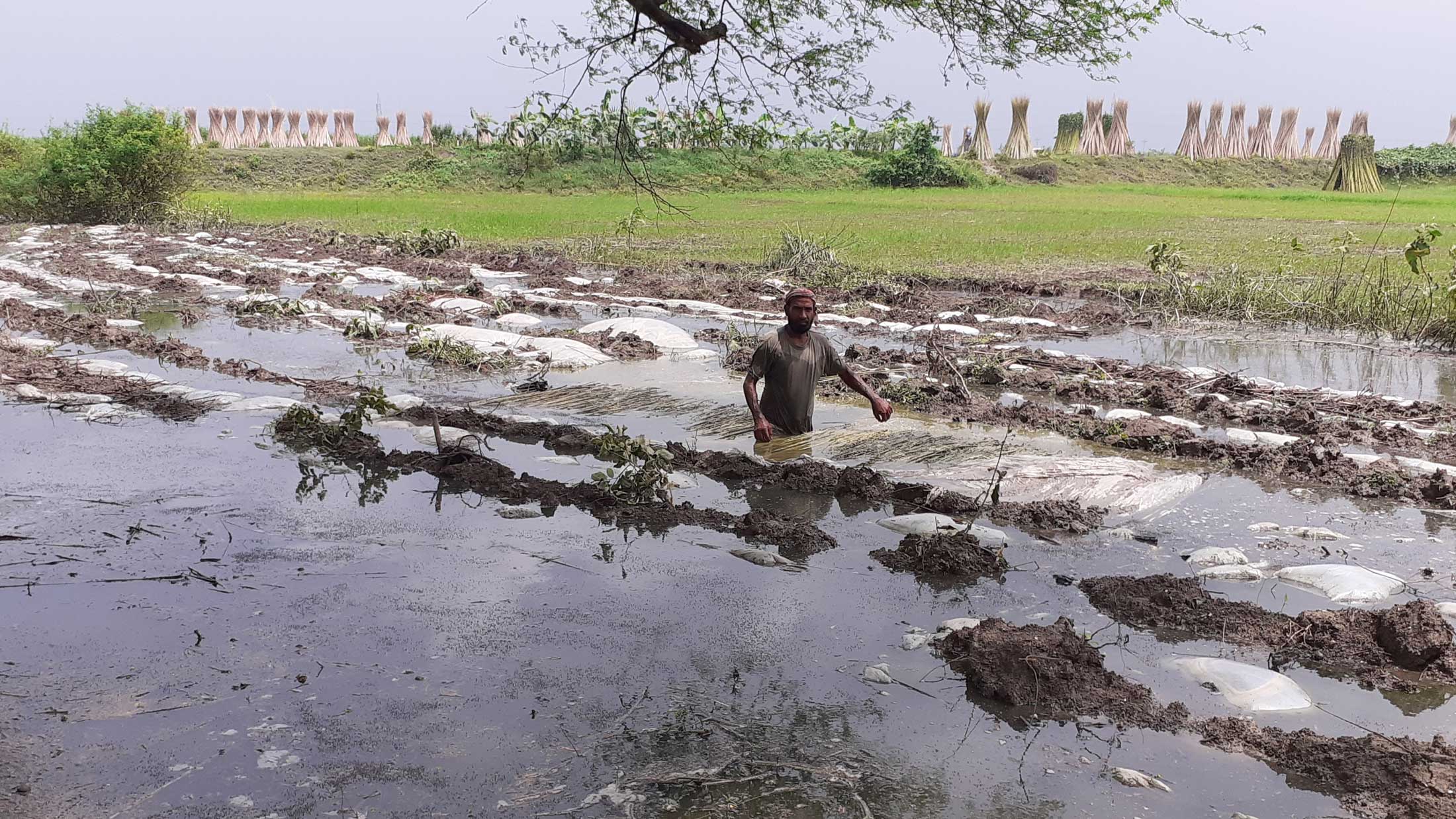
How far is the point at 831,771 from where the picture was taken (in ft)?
9.31

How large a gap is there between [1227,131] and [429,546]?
142 feet

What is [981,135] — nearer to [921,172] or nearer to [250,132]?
[921,172]

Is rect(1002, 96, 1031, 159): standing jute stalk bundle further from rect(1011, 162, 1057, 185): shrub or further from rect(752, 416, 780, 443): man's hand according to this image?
rect(752, 416, 780, 443): man's hand

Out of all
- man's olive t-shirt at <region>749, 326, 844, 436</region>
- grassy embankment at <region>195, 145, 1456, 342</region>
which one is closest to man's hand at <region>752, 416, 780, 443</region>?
man's olive t-shirt at <region>749, 326, 844, 436</region>

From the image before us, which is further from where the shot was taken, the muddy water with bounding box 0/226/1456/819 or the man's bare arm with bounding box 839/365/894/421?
the man's bare arm with bounding box 839/365/894/421

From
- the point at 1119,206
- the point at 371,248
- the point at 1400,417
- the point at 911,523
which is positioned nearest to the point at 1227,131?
the point at 1119,206

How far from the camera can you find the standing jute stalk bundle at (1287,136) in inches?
1604

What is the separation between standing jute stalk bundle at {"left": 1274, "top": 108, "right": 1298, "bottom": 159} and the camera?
40750mm

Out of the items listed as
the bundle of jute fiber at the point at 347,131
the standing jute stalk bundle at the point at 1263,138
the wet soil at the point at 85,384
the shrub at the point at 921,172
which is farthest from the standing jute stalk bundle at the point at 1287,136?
the wet soil at the point at 85,384

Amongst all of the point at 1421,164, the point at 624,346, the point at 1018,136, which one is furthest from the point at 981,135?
the point at 624,346

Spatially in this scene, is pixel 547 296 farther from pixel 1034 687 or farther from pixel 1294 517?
pixel 1034 687

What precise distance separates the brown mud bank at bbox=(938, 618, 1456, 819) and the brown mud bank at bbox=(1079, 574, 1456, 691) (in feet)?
1.37

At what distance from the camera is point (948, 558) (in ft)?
14.1

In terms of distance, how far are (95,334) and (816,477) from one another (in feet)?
23.5
